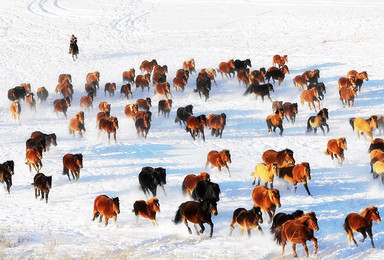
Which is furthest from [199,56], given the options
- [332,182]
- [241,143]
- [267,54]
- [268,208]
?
[268,208]

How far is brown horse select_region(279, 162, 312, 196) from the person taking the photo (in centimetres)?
1261

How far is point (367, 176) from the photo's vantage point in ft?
45.9

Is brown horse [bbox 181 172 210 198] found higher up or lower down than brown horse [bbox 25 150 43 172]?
lower down

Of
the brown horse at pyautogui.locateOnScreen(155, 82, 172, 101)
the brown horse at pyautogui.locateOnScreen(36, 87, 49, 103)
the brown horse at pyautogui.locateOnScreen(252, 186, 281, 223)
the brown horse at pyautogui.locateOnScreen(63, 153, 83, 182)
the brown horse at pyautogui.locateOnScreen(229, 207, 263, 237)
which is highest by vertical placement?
the brown horse at pyautogui.locateOnScreen(36, 87, 49, 103)

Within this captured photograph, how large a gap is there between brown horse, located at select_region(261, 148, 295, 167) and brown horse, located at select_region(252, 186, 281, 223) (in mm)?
2267

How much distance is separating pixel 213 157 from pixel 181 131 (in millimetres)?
5020

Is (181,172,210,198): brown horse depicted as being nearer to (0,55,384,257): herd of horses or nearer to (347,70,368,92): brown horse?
(0,55,384,257): herd of horses

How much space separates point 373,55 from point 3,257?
25497 millimetres

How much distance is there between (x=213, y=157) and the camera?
14.5 metres

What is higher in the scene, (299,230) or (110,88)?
(110,88)

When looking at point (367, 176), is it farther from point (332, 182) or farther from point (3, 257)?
point (3, 257)

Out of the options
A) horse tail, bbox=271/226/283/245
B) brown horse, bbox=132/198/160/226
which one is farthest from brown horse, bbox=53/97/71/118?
horse tail, bbox=271/226/283/245

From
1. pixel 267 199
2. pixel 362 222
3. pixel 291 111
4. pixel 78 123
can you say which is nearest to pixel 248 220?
pixel 267 199

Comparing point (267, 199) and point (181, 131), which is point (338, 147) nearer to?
point (267, 199)
